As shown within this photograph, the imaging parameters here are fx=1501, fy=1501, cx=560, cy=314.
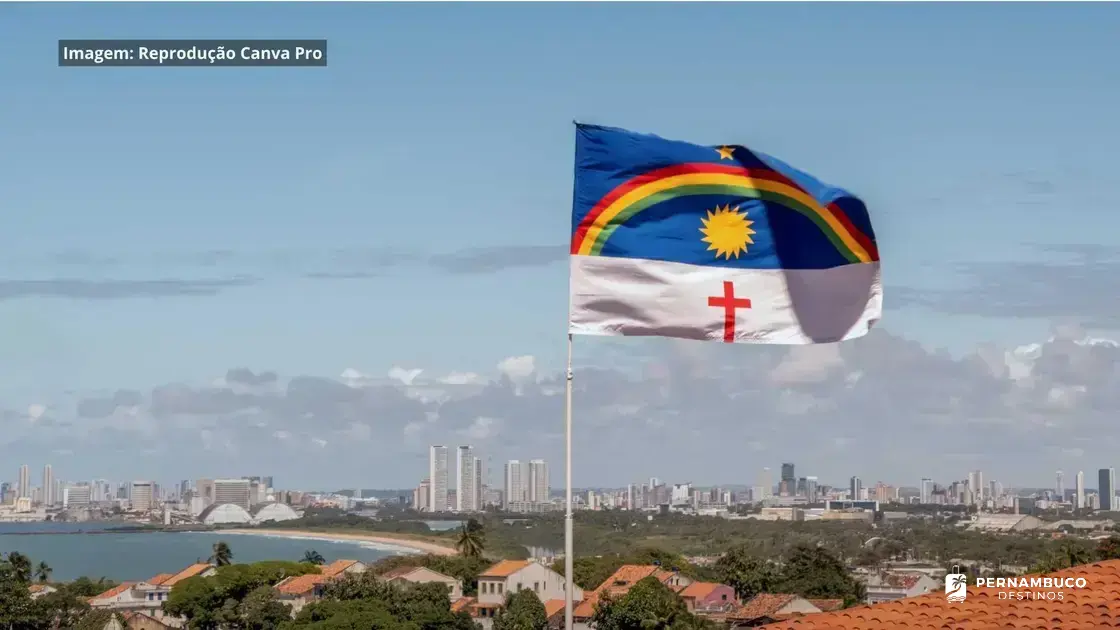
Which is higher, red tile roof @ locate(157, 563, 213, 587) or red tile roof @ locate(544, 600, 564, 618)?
red tile roof @ locate(544, 600, 564, 618)

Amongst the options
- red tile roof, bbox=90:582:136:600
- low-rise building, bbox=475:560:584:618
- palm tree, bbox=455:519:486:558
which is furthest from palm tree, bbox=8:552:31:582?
palm tree, bbox=455:519:486:558

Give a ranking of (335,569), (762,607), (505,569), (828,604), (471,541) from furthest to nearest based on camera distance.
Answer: (471,541) → (335,569) → (505,569) → (762,607) → (828,604)

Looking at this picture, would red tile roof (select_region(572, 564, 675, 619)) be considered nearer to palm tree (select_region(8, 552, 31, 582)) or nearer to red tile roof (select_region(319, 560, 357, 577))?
red tile roof (select_region(319, 560, 357, 577))

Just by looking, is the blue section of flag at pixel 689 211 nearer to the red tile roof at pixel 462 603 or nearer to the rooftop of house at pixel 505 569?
the red tile roof at pixel 462 603

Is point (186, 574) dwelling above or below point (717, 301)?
below

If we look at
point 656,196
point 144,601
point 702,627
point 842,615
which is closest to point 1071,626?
point 842,615

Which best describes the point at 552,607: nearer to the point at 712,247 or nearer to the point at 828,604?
the point at 828,604

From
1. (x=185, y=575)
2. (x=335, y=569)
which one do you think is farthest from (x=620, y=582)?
(x=185, y=575)
